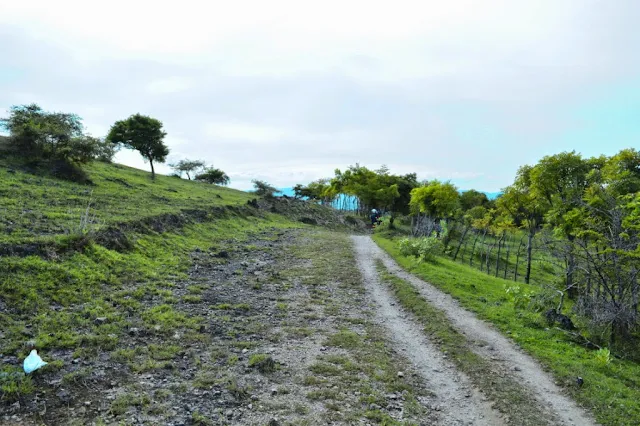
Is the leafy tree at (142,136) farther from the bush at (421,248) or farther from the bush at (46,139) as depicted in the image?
the bush at (421,248)

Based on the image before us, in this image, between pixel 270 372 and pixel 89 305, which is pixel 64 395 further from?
pixel 89 305

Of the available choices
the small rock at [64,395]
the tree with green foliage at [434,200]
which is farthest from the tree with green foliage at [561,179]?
the small rock at [64,395]

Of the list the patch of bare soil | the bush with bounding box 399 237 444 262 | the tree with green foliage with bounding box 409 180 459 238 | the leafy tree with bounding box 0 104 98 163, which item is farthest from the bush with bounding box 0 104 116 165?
the tree with green foliage with bounding box 409 180 459 238

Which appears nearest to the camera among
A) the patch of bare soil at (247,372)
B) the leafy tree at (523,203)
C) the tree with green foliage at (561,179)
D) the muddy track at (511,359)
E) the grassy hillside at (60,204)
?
the patch of bare soil at (247,372)

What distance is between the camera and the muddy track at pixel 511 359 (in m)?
6.89

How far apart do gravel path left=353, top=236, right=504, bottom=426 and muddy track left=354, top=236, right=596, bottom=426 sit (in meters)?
1.14

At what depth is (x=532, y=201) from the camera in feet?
83.1

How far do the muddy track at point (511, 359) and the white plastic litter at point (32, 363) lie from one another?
30.7 feet

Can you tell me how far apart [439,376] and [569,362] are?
3.40 m

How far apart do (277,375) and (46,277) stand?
729 centimetres

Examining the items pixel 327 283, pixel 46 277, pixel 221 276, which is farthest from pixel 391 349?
pixel 46 277

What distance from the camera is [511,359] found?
9070mm

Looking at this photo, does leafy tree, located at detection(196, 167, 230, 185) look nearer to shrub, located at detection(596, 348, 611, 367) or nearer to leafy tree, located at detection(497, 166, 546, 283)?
leafy tree, located at detection(497, 166, 546, 283)

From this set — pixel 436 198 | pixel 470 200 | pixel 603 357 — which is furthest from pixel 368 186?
pixel 603 357
